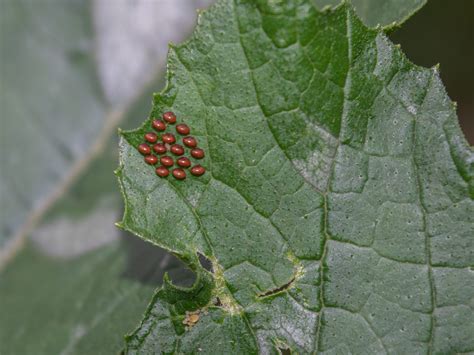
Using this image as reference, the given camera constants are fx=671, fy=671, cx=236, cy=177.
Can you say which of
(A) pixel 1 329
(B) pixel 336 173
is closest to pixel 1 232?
(A) pixel 1 329

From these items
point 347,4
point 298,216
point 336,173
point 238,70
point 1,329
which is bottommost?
point 1,329

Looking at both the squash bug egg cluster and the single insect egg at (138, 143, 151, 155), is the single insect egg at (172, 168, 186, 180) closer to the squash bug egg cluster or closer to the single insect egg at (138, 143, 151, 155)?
the squash bug egg cluster

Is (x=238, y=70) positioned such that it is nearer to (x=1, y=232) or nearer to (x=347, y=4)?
(x=347, y=4)

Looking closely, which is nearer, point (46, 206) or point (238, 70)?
point (238, 70)

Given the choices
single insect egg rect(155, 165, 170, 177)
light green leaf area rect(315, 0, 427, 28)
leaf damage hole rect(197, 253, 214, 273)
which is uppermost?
light green leaf area rect(315, 0, 427, 28)

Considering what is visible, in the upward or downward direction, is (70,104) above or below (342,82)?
below

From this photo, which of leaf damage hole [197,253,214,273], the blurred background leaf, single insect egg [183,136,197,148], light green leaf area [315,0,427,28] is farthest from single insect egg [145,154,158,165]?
the blurred background leaf

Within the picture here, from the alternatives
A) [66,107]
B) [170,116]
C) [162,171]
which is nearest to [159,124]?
[170,116]

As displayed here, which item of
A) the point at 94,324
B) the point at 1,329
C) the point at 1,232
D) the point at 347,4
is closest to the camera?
the point at 347,4
